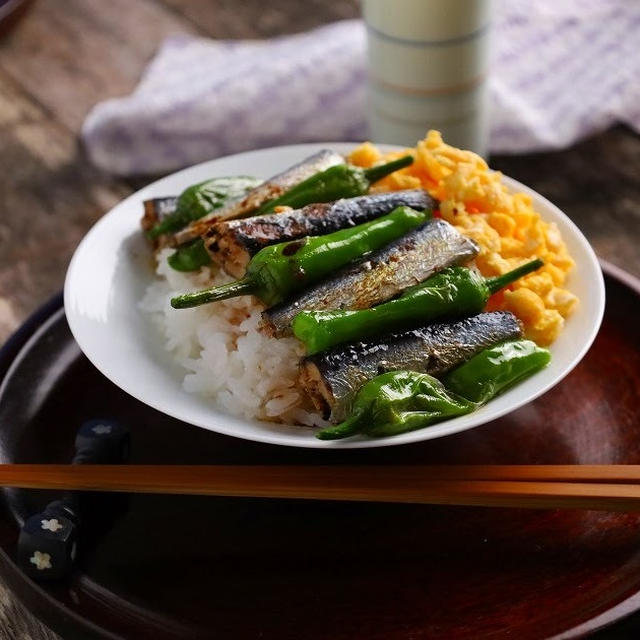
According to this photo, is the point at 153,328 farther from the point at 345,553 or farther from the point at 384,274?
the point at 345,553

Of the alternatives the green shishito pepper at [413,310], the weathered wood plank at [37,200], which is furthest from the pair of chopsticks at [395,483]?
the weathered wood plank at [37,200]

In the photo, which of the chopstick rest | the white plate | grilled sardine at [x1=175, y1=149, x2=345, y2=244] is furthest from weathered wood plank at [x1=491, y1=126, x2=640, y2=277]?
the chopstick rest

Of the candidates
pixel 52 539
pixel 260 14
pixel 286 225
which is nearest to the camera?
pixel 52 539

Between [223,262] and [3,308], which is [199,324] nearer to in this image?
[223,262]

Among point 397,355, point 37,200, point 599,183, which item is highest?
point 397,355

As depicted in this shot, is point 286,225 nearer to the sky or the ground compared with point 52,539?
nearer to the sky

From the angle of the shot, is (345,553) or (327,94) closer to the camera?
(345,553)

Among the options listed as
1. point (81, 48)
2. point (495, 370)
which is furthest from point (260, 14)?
point (495, 370)
